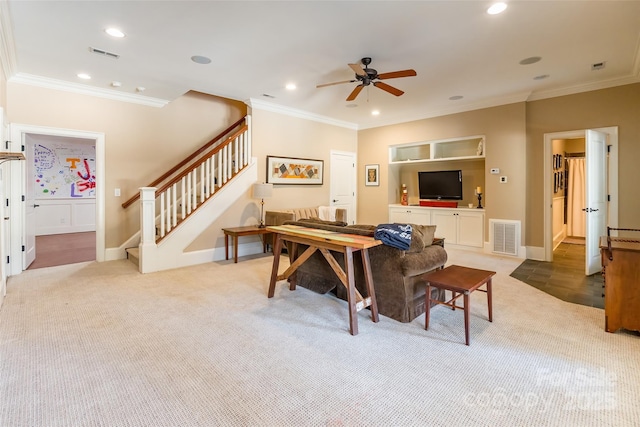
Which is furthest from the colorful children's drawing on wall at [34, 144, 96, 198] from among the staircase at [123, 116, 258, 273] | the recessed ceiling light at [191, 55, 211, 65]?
the recessed ceiling light at [191, 55, 211, 65]

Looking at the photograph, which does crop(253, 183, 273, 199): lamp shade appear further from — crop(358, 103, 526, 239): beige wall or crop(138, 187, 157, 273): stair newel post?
crop(358, 103, 526, 239): beige wall

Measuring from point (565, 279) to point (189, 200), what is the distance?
5524 millimetres

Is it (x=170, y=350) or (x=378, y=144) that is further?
(x=378, y=144)

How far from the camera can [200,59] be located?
392cm

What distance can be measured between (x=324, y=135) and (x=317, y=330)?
511 cm

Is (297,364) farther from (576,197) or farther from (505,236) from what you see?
(576,197)

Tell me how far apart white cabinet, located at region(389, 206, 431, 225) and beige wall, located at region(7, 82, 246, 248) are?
4.12 metres

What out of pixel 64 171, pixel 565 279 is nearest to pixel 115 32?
pixel 565 279

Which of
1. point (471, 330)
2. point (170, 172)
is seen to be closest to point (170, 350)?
point (471, 330)

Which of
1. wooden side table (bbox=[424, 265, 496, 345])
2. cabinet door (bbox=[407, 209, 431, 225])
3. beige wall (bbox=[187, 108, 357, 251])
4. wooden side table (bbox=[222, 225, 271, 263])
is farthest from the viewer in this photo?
cabinet door (bbox=[407, 209, 431, 225])

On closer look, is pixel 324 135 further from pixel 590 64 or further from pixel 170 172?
pixel 590 64

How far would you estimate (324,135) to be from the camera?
23.1 feet

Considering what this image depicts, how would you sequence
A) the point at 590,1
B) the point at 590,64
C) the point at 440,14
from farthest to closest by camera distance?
the point at 590,64 < the point at 440,14 < the point at 590,1

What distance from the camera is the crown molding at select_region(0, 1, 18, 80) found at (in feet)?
9.43
